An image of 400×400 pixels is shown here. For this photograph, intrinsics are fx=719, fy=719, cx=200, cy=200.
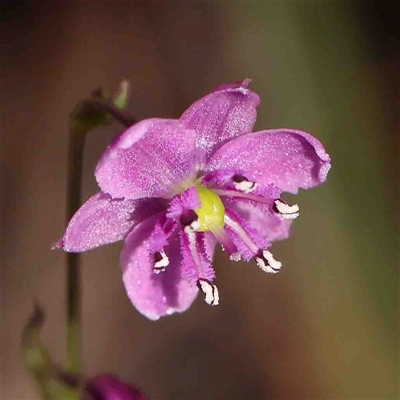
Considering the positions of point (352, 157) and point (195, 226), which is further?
point (352, 157)

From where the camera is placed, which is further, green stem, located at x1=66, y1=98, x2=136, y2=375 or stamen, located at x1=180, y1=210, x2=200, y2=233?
green stem, located at x1=66, y1=98, x2=136, y2=375

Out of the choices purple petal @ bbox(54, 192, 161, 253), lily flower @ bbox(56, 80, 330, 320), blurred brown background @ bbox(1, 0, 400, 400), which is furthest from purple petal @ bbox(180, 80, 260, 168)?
blurred brown background @ bbox(1, 0, 400, 400)

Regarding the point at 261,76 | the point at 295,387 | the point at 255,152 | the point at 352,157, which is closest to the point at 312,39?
the point at 261,76

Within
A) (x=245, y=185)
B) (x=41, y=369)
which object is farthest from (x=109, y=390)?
(x=245, y=185)

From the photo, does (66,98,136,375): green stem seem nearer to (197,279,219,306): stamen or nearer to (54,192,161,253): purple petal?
(54,192,161,253): purple petal

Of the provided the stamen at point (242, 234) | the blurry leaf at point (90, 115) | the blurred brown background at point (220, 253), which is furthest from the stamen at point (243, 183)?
the blurred brown background at point (220, 253)

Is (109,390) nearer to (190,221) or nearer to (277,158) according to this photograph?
(190,221)

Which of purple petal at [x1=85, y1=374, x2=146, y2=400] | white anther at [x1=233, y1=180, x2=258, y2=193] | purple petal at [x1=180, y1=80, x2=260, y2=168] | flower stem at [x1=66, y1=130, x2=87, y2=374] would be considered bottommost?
purple petal at [x1=85, y1=374, x2=146, y2=400]

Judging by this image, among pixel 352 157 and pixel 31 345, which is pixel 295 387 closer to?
pixel 352 157
